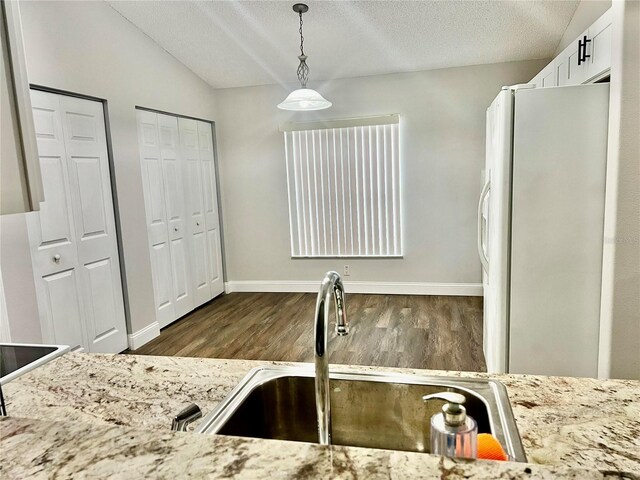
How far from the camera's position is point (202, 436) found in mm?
683

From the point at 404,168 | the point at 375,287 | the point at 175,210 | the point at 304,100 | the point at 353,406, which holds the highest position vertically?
the point at 304,100

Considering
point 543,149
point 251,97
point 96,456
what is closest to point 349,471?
point 96,456

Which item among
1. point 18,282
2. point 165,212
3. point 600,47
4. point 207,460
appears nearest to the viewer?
point 207,460

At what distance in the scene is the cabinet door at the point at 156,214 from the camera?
3965 mm

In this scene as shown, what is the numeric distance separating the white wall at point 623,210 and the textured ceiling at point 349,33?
1764mm

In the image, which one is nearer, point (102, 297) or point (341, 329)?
point (341, 329)

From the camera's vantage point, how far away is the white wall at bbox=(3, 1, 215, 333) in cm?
293

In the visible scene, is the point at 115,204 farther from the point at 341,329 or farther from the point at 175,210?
the point at 341,329

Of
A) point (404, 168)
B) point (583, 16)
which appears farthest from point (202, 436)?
point (404, 168)

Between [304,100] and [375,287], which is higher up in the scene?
[304,100]

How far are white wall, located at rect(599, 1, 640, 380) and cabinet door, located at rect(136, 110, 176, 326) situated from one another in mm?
3392

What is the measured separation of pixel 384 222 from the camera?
498 centimetres

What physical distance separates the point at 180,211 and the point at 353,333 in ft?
6.79

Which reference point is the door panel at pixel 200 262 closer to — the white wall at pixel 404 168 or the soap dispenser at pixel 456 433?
the white wall at pixel 404 168
